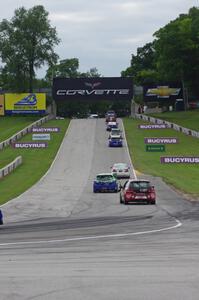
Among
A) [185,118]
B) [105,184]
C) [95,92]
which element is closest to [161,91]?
[185,118]

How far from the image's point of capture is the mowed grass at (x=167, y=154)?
53.4 meters

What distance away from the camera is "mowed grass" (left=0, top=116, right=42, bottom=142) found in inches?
4283

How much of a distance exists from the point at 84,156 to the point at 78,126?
38.3 metres

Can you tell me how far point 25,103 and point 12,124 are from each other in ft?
21.9

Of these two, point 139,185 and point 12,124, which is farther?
point 12,124

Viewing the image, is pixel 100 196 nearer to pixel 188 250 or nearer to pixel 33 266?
pixel 188 250

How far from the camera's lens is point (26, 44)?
142875 mm

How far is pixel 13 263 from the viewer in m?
15.5

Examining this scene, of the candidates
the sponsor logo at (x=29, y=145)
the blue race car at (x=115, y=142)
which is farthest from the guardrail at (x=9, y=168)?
the blue race car at (x=115, y=142)

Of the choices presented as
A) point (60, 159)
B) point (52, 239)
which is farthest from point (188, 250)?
point (60, 159)

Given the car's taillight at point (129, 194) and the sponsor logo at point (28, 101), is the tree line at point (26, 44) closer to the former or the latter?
the sponsor logo at point (28, 101)

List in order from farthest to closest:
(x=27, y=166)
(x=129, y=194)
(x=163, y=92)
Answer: (x=163, y=92), (x=27, y=166), (x=129, y=194)

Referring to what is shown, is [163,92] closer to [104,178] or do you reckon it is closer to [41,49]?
[41,49]

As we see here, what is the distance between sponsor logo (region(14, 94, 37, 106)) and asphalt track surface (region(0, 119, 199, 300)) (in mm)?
82849
